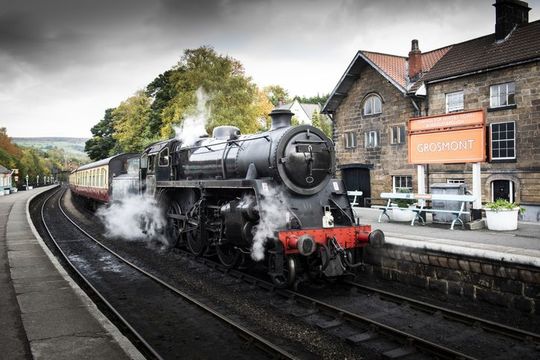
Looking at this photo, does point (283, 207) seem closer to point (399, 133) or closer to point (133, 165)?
point (133, 165)

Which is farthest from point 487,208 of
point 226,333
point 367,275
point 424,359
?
point 226,333

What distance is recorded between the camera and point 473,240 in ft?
29.7

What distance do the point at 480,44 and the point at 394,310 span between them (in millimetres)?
15544

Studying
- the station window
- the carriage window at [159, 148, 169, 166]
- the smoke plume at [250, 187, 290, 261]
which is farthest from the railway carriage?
the station window

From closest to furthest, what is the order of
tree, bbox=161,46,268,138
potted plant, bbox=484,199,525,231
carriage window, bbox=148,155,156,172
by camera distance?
potted plant, bbox=484,199,525,231
carriage window, bbox=148,155,156,172
tree, bbox=161,46,268,138

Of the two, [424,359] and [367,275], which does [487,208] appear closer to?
[367,275]

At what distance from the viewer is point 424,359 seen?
499cm

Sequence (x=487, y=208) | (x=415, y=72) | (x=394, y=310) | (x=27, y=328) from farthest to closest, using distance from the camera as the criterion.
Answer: (x=415, y=72) → (x=487, y=208) → (x=394, y=310) → (x=27, y=328)

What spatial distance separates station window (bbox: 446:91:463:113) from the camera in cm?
1722

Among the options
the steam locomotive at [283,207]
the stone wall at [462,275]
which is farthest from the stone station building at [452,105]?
the steam locomotive at [283,207]

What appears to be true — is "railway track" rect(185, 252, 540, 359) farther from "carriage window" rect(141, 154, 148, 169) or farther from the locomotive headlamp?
"carriage window" rect(141, 154, 148, 169)

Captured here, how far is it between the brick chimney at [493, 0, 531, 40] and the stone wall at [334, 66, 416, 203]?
440 centimetres

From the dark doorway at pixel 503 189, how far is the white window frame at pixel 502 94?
284 centimetres

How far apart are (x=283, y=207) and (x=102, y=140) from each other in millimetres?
56826
